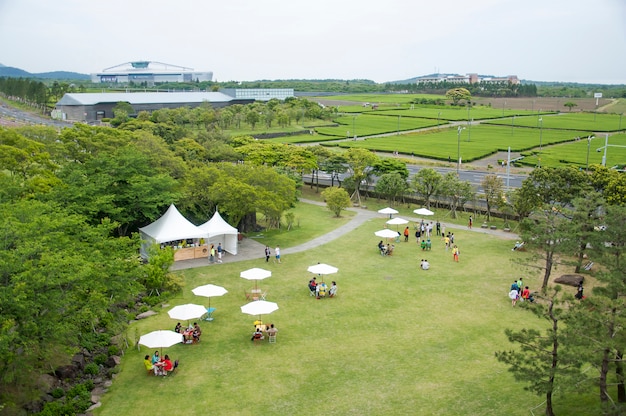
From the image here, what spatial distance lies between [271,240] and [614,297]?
2448cm

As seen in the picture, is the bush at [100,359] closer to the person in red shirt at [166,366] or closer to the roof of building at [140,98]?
the person in red shirt at [166,366]

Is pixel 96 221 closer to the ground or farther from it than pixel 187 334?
farther from it

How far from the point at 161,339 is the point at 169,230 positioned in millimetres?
13243

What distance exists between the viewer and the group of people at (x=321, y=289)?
91.1 ft

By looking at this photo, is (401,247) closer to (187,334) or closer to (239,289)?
(239,289)

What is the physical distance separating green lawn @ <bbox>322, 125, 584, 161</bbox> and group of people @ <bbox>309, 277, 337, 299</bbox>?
48.4 meters

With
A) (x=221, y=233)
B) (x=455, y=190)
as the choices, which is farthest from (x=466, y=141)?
(x=221, y=233)

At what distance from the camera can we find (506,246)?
36750mm

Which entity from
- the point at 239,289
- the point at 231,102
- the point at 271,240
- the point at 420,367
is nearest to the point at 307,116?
the point at 231,102

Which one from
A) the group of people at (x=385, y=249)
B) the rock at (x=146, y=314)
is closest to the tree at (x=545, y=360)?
the rock at (x=146, y=314)

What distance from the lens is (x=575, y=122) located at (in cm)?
11550

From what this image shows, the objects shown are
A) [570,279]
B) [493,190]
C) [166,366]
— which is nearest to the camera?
[166,366]

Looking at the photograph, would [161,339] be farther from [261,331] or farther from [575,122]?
[575,122]

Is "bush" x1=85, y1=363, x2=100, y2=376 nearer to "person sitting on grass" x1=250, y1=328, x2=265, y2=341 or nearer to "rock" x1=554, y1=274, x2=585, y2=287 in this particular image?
"person sitting on grass" x1=250, y1=328, x2=265, y2=341
